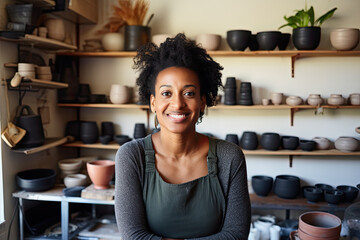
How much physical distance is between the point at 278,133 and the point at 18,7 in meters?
2.57

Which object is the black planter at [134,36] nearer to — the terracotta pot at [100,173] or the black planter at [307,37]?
the terracotta pot at [100,173]

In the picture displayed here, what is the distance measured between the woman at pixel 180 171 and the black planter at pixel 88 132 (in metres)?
1.97

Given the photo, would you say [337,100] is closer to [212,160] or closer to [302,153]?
[302,153]

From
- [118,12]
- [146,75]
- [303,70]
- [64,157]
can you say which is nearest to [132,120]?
[64,157]

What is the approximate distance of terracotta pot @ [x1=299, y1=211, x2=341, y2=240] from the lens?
2.04m

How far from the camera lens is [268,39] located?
2.98 meters

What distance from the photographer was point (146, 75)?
1517 mm

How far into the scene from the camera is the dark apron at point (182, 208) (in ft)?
4.43

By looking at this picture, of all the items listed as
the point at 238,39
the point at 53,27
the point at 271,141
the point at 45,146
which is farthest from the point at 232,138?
the point at 53,27

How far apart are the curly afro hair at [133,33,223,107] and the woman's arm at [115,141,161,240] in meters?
0.32

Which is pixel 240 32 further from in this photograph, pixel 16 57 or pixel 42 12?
pixel 16 57

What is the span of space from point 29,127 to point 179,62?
167 centimetres

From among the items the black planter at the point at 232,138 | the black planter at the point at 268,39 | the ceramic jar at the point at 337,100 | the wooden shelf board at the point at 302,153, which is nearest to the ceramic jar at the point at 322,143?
the wooden shelf board at the point at 302,153

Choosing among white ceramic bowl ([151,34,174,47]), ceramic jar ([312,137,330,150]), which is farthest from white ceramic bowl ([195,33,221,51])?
ceramic jar ([312,137,330,150])
